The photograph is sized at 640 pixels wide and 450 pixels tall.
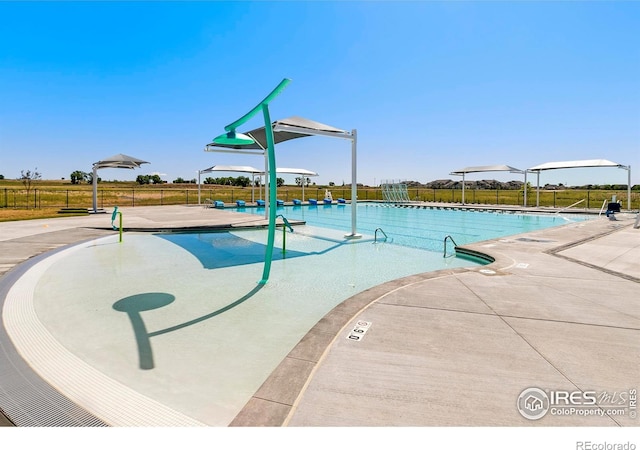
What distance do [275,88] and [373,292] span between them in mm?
3817

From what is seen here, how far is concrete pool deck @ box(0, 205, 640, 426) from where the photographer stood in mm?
2096

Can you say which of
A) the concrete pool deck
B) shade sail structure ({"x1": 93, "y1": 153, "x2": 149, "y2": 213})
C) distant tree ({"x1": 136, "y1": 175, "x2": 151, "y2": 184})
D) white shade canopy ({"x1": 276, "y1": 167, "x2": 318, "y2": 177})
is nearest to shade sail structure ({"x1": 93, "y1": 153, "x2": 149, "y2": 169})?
shade sail structure ({"x1": 93, "y1": 153, "x2": 149, "y2": 213})

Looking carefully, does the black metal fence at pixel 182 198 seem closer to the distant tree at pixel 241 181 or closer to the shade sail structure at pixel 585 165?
Answer: the shade sail structure at pixel 585 165

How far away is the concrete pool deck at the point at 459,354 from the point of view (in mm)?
2096

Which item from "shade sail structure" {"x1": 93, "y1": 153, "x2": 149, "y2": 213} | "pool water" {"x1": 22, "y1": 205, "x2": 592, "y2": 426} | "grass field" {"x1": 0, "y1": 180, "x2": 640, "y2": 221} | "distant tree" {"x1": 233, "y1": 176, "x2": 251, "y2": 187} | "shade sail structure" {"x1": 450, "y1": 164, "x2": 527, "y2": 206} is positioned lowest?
"pool water" {"x1": 22, "y1": 205, "x2": 592, "y2": 426}

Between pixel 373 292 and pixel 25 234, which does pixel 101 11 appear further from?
pixel 373 292

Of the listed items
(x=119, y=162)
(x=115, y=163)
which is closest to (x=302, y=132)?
(x=119, y=162)

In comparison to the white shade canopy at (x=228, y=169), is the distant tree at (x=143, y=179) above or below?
above

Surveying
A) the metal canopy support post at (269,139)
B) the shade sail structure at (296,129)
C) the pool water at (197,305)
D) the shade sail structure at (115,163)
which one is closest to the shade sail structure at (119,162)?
the shade sail structure at (115,163)

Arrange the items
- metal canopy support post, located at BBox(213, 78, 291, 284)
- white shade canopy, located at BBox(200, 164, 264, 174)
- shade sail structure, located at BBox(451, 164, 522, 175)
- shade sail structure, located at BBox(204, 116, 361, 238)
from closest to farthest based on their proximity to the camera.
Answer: metal canopy support post, located at BBox(213, 78, 291, 284), shade sail structure, located at BBox(204, 116, 361, 238), shade sail structure, located at BBox(451, 164, 522, 175), white shade canopy, located at BBox(200, 164, 264, 174)

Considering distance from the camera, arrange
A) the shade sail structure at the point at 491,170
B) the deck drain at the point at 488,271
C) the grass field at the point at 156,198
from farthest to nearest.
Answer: the shade sail structure at the point at 491,170, the grass field at the point at 156,198, the deck drain at the point at 488,271

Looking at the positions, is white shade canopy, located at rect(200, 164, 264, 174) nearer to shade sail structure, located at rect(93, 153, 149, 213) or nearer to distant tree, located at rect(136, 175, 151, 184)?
shade sail structure, located at rect(93, 153, 149, 213)
